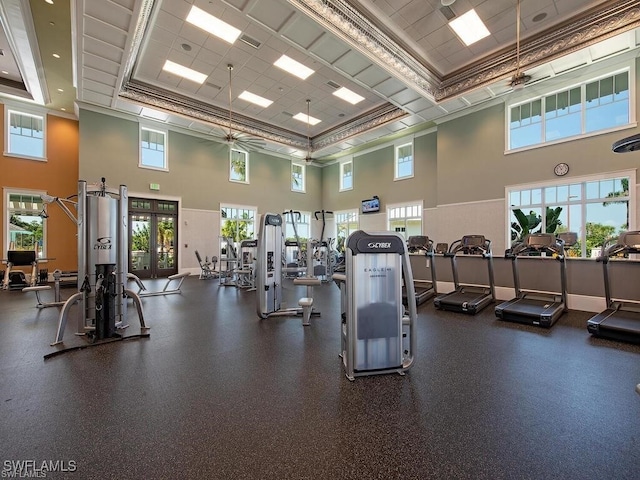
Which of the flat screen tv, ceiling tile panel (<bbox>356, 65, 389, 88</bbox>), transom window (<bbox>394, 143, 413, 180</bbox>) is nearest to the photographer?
ceiling tile panel (<bbox>356, 65, 389, 88</bbox>)

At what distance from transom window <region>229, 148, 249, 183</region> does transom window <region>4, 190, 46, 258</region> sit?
621 centimetres

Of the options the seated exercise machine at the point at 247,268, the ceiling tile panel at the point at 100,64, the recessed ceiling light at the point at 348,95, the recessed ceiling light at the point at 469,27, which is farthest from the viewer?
the recessed ceiling light at the point at 348,95

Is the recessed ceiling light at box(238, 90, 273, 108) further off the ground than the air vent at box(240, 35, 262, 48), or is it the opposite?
the recessed ceiling light at box(238, 90, 273, 108)

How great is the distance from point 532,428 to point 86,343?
4.60 metres

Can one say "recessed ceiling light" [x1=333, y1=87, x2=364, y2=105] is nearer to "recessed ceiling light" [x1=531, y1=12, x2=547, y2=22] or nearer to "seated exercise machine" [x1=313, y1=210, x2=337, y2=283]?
"seated exercise machine" [x1=313, y1=210, x2=337, y2=283]

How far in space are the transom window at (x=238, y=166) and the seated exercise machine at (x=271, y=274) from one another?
8.08 metres

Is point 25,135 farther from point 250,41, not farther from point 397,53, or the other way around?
point 397,53

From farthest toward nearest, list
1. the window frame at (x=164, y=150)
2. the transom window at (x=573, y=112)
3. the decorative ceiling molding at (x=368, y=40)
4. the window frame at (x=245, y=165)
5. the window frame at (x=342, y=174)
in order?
the window frame at (x=342, y=174) → the window frame at (x=245, y=165) → the window frame at (x=164, y=150) → the transom window at (x=573, y=112) → the decorative ceiling molding at (x=368, y=40)

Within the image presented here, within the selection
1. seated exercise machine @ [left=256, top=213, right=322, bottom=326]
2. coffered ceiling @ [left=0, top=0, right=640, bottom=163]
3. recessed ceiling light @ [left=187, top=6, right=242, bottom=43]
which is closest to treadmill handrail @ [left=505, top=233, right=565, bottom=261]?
coffered ceiling @ [left=0, top=0, right=640, bottom=163]

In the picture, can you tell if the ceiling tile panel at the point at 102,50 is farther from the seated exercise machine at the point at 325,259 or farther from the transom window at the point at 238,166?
the seated exercise machine at the point at 325,259

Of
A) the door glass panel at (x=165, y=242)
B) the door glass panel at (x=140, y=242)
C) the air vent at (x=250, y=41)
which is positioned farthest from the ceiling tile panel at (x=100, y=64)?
the door glass panel at (x=165, y=242)

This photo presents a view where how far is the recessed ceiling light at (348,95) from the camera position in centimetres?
882

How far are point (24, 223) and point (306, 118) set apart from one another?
9758 mm

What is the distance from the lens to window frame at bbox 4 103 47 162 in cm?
884
